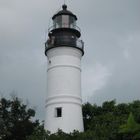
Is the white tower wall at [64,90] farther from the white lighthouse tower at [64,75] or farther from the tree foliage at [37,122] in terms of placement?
the tree foliage at [37,122]

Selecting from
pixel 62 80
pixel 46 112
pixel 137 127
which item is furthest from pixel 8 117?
pixel 137 127

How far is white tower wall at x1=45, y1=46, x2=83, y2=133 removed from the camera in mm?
23438

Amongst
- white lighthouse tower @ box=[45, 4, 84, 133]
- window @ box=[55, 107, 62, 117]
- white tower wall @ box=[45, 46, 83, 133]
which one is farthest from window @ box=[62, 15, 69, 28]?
window @ box=[55, 107, 62, 117]

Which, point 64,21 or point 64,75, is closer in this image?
point 64,75

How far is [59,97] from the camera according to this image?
23.6m

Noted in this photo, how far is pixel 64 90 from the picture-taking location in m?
23.6

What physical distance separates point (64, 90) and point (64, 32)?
11.9 ft

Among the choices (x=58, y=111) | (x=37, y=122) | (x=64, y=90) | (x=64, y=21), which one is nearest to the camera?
(x=64, y=90)

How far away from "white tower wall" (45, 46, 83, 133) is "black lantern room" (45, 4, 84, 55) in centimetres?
35

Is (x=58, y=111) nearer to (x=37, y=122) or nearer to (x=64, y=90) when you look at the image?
→ (x=64, y=90)

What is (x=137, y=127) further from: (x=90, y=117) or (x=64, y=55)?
(x=90, y=117)

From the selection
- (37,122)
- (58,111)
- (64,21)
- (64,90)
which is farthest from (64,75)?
(37,122)

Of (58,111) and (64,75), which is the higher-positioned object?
(64,75)

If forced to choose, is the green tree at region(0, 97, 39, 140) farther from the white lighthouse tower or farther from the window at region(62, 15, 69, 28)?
the window at region(62, 15, 69, 28)
